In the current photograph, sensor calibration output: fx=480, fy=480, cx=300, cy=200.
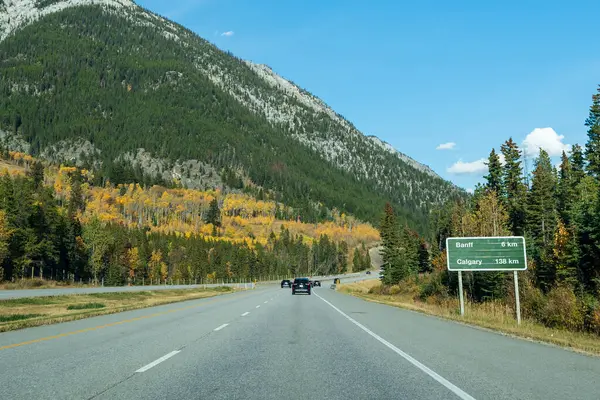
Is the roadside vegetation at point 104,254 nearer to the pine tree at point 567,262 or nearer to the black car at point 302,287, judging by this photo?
the black car at point 302,287

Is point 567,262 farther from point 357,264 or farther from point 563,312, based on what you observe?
point 357,264

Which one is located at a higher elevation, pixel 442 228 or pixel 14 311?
pixel 442 228

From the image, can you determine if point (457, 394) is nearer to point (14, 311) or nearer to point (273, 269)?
point (14, 311)

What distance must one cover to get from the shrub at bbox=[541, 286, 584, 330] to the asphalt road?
9698 millimetres

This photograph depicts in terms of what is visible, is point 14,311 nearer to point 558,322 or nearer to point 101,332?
point 101,332

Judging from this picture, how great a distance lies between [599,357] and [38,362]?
1142cm

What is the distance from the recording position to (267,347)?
36.4 ft

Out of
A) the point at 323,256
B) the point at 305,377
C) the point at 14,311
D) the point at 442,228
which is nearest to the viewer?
the point at 305,377

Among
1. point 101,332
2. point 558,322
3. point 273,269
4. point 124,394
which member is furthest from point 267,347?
point 273,269

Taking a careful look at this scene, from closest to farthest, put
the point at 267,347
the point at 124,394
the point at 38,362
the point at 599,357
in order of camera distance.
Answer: the point at 124,394
the point at 38,362
the point at 599,357
the point at 267,347

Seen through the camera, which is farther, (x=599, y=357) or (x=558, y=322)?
(x=558, y=322)

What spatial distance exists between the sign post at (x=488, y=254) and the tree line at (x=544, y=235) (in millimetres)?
3013

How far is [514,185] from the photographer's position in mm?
77125

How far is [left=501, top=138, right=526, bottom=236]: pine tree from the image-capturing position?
74.4 m
